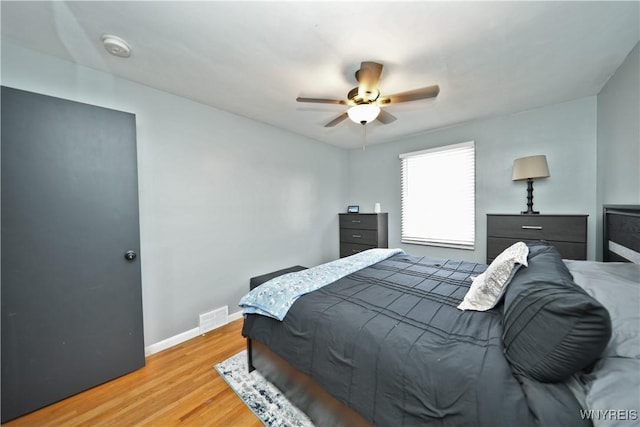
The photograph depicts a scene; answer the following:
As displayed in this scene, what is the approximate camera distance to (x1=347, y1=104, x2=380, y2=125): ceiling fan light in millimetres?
1904

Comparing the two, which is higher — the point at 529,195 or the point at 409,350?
the point at 529,195

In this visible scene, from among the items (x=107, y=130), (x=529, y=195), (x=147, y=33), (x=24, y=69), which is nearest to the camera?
(x=147, y=33)

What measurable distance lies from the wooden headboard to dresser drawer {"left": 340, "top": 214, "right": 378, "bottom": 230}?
2405mm

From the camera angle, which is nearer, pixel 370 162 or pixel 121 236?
pixel 121 236

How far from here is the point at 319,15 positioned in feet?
4.46

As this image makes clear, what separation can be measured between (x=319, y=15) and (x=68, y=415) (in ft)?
10.00

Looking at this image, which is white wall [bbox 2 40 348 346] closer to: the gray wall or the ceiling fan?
the ceiling fan

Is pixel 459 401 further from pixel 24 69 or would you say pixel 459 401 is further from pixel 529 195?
pixel 24 69

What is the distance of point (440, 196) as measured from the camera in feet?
11.5

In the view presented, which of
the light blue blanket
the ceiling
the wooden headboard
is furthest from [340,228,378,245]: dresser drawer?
the wooden headboard

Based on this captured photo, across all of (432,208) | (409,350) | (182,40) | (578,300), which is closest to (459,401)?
(409,350)

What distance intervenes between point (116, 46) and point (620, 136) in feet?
13.3

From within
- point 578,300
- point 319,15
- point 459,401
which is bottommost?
point 459,401

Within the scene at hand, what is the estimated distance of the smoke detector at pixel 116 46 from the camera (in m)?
1.54
